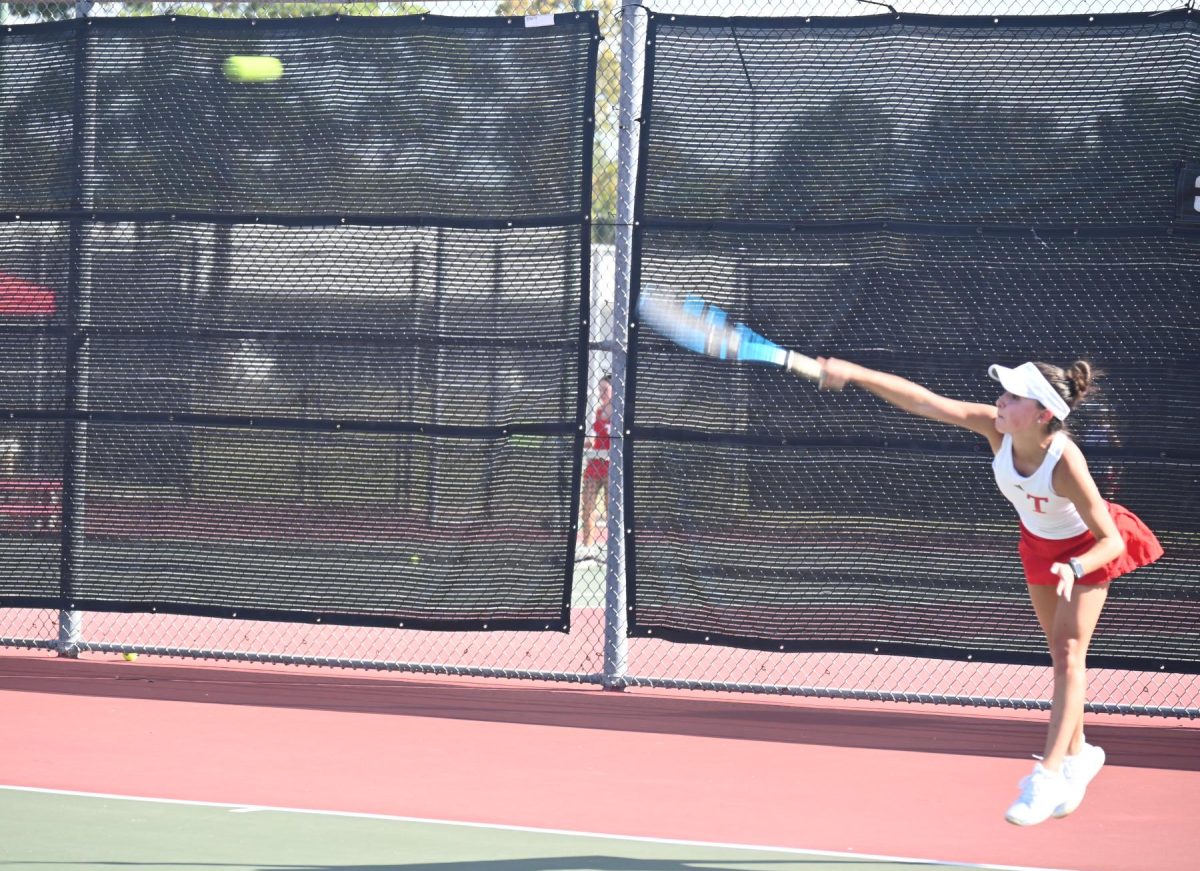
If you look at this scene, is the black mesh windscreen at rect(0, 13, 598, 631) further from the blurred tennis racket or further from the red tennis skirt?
the red tennis skirt

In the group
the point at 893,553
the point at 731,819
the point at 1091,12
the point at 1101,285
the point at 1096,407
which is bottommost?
the point at 731,819

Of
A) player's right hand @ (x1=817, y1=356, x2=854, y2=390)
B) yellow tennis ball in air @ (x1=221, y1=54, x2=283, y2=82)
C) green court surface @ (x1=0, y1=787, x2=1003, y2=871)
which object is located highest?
yellow tennis ball in air @ (x1=221, y1=54, x2=283, y2=82)

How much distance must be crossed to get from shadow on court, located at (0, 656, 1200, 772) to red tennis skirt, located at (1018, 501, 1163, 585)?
5.65 ft

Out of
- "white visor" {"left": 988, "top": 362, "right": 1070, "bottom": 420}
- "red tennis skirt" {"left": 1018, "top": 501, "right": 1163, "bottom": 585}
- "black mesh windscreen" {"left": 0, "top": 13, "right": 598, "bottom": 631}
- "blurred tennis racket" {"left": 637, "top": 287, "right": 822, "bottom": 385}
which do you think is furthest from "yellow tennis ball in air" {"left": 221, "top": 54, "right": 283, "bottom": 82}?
"red tennis skirt" {"left": 1018, "top": 501, "right": 1163, "bottom": 585}

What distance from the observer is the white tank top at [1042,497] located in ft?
15.4

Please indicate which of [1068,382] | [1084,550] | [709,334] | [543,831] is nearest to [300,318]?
[709,334]

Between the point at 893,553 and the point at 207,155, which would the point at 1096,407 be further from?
the point at 207,155

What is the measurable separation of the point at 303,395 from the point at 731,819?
3178 mm

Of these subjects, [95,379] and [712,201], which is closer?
[712,201]

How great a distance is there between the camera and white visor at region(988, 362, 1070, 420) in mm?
4641

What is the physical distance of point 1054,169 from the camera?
6.57 m

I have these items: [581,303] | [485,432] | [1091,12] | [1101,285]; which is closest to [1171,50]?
[1091,12]

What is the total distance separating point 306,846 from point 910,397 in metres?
2.21

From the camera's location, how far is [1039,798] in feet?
14.7
